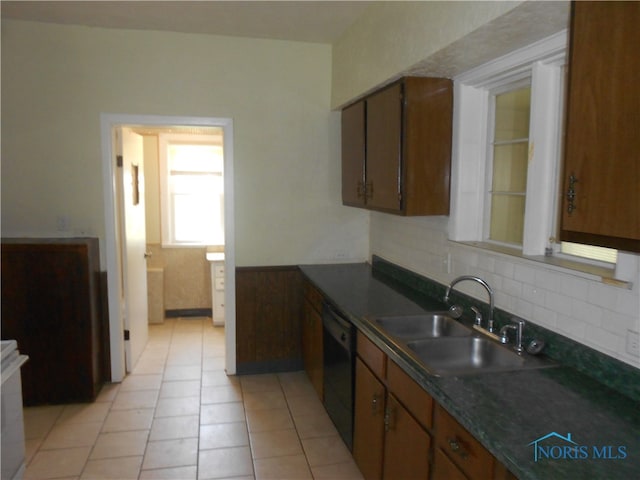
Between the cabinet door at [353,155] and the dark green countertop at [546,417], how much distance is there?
5.12ft

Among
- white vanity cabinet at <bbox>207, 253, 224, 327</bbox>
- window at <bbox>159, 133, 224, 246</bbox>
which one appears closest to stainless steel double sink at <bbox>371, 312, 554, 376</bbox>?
white vanity cabinet at <bbox>207, 253, 224, 327</bbox>

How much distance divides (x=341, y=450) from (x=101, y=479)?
53.0 inches

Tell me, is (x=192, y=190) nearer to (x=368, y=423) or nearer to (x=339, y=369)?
(x=339, y=369)

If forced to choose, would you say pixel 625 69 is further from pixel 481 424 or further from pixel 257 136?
pixel 257 136

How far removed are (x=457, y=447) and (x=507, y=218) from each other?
141 cm

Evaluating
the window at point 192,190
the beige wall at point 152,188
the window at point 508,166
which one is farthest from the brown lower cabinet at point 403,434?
the beige wall at point 152,188

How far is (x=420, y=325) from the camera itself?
8.43ft

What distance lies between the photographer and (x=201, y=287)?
18.7 feet

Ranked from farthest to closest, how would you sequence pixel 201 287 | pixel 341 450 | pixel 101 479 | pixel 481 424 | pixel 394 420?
pixel 201 287 < pixel 341 450 < pixel 101 479 < pixel 394 420 < pixel 481 424

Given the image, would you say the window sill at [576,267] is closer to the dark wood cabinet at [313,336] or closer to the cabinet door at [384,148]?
the cabinet door at [384,148]

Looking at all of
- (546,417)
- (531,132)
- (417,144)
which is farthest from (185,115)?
(546,417)

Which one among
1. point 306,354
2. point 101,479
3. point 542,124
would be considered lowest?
point 101,479

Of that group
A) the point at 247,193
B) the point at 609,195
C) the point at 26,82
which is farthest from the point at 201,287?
the point at 609,195

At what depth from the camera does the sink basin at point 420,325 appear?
8.21ft
